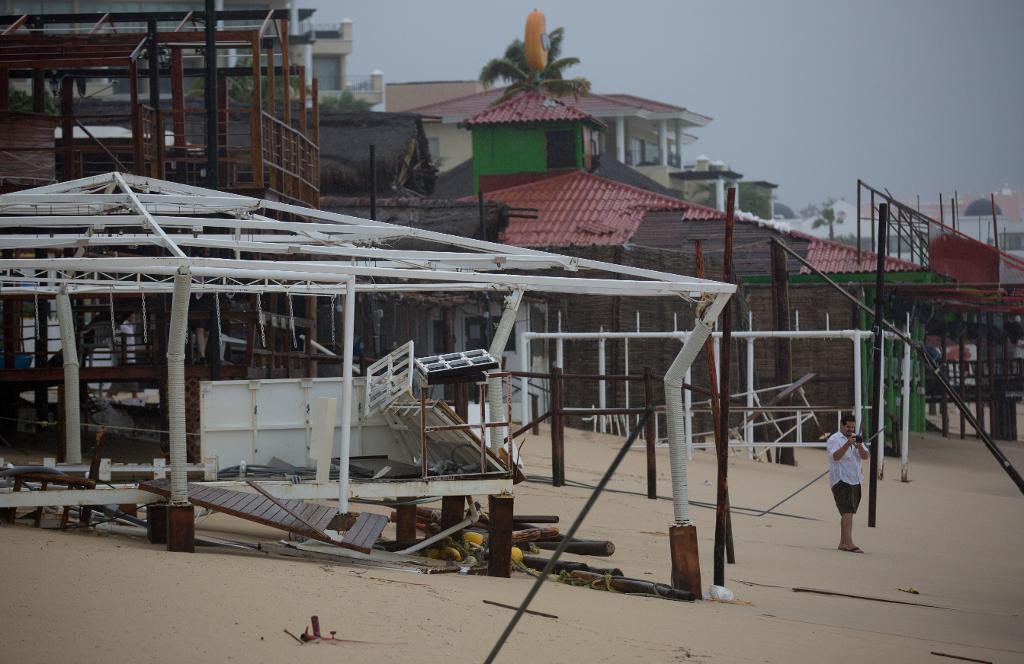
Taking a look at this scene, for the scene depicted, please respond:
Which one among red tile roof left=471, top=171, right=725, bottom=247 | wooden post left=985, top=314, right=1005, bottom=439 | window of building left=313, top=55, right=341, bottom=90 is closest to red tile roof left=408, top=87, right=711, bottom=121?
red tile roof left=471, top=171, right=725, bottom=247

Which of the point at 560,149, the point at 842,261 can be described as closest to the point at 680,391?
the point at 842,261

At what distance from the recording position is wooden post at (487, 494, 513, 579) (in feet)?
37.8

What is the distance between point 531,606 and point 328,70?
86.5 meters

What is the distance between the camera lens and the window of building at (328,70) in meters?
91.9

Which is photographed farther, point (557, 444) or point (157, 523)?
point (557, 444)

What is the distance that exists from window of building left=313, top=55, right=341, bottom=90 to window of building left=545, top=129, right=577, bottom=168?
52784 mm

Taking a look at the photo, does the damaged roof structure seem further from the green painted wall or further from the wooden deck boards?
the green painted wall

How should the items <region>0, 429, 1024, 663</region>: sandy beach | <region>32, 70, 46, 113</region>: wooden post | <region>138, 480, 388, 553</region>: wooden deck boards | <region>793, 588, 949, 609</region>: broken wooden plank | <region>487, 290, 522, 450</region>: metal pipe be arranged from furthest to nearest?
<region>32, 70, 46, 113</region>: wooden post
<region>487, 290, 522, 450</region>: metal pipe
<region>793, 588, 949, 609</region>: broken wooden plank
<region>138, 480, 388, 553</region>: wooden deck boards
<region>0, 429, 1024, 663</region>: sandy beach

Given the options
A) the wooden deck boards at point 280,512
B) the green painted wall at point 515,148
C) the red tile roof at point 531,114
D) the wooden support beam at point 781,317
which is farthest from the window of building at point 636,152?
the wooden deck boards at point 280,512

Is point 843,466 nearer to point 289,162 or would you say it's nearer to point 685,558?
point 685,558

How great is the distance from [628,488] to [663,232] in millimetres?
17410

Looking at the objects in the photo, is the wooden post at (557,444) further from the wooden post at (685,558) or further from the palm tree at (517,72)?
the palm tree at (517,72)

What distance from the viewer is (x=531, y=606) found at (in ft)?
32.5

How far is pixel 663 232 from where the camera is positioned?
118 feet
